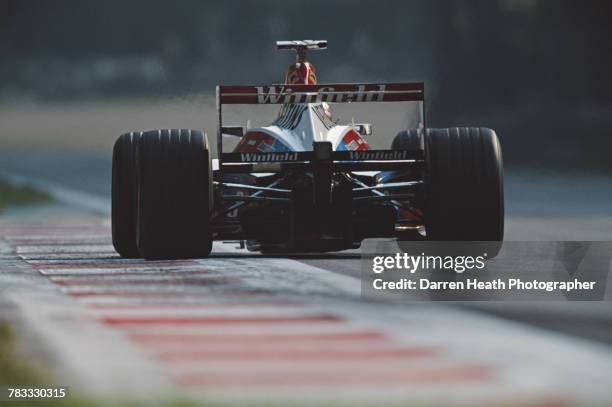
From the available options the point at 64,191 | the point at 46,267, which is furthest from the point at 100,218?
the point at 46,267

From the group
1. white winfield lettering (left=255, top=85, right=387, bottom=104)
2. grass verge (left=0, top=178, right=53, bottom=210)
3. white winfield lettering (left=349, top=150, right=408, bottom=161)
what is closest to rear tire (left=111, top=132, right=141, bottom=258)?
white winfield lettering (left=255, top=85, right=387, bottom=104)

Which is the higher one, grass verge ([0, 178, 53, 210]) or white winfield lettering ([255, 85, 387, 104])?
white winfield lettering ([255, 85, 387, 104])

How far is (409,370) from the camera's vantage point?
25.6 ft

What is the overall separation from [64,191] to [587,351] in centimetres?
3012

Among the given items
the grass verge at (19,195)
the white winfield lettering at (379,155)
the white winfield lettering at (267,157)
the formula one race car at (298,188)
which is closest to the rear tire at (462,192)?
the formula one race car at (298,188)

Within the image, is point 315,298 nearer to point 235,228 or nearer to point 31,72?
point 235,228

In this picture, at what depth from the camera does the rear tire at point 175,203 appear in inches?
580

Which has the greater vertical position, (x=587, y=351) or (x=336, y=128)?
(x=336, y=128)

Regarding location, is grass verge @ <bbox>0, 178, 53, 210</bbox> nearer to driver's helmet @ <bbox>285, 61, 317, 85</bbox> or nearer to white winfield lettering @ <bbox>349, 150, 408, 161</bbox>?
driver's helmet @ <bbox>285, 61, 317, 85</bbox>

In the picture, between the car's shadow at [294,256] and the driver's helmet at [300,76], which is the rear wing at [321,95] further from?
the driver's helmet at [300,76]

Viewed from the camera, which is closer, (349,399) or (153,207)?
(349,399)

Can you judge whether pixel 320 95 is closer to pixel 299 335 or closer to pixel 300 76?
pixel 300 76

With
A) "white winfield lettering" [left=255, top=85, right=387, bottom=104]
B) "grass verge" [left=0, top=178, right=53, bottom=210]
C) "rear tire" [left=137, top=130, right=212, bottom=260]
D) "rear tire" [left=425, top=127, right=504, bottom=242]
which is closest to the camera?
"rear tire" [left=137, top=130, right=212, bottom=260]

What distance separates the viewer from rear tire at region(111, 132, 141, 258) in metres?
15.2
